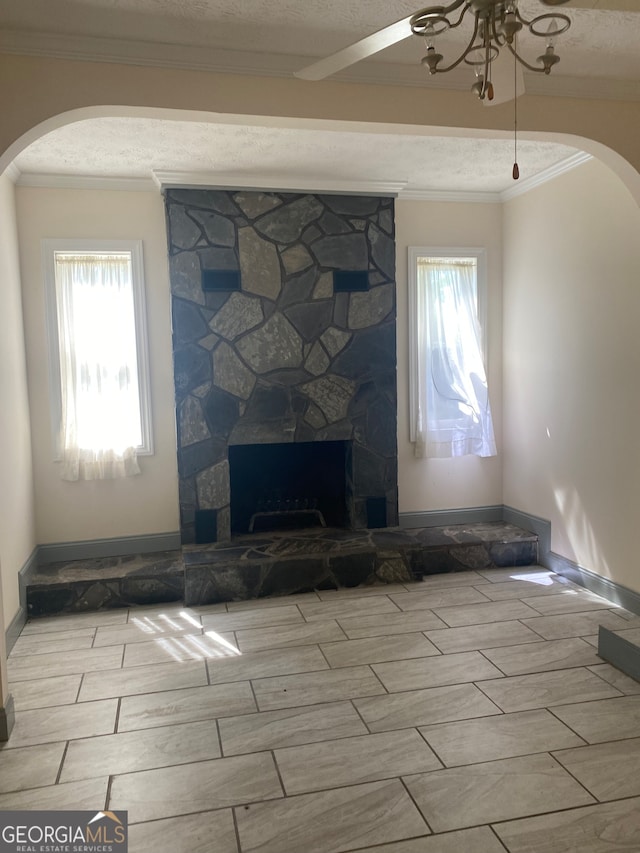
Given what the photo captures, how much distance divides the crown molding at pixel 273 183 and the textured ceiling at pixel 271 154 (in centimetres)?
1

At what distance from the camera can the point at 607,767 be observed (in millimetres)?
2443

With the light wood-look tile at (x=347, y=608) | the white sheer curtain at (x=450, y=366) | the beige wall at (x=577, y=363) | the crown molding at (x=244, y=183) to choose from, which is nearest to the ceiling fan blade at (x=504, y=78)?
the beige wall at (x=577, y=363)

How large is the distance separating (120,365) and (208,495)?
1148 mm

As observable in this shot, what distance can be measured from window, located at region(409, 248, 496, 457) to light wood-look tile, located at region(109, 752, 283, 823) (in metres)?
3.19

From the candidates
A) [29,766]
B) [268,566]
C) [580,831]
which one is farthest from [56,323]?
[580,831]

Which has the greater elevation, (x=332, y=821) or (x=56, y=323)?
(x=56, y=323)

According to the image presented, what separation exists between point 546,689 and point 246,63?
3.11 m

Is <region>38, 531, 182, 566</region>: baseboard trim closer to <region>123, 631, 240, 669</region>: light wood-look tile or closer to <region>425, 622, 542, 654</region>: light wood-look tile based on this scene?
<region>123, 631, 240, 669</region>: light wood-look tile

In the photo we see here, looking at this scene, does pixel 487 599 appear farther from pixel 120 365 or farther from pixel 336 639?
pixel 120 365

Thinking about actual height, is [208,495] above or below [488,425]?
Result: below

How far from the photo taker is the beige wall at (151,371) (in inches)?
176

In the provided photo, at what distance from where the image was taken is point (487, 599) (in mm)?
4234

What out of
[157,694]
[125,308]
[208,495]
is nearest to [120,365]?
[125,308]

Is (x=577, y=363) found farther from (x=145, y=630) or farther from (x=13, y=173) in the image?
(x=13, y=173)
